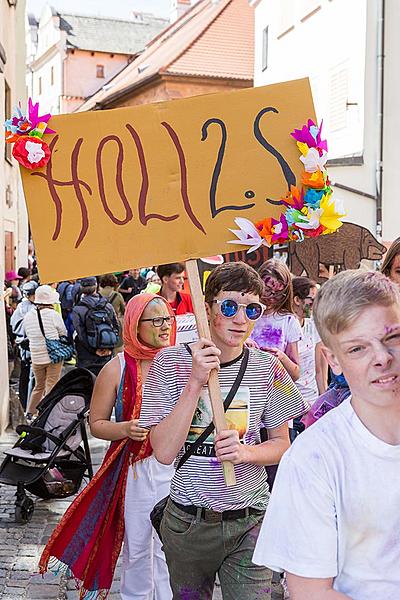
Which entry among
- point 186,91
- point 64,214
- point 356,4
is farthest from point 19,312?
point 186,91

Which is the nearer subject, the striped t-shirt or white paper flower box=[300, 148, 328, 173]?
the striped t-shirt

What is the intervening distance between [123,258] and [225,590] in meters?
1.30

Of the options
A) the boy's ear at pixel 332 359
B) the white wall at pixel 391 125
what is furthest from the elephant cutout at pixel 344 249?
the white wall at pixel 391 125

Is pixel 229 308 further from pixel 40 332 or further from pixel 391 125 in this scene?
pixel 391 125

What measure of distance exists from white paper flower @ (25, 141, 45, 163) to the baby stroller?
3.66m

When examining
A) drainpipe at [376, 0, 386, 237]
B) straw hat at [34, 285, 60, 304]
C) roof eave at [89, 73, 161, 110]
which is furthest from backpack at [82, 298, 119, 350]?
roof eave at [89, 73, 161, 110]

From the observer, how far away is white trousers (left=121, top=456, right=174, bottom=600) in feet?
15.2

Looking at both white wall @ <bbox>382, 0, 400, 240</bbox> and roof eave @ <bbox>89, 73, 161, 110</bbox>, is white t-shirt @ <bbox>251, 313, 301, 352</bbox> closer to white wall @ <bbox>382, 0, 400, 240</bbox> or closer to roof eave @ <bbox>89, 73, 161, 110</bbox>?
white wall @ <bbox>382, 0, 400, 240</bbox>

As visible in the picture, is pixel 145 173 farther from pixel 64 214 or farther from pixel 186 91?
pixel 186 91

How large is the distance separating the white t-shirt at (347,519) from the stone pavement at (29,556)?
3188mm

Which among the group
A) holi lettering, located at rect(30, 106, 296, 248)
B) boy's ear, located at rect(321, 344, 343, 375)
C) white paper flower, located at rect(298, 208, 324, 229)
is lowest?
boy's ear, located at rect(321, 344, 343, 375)

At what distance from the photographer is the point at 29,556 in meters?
5.96

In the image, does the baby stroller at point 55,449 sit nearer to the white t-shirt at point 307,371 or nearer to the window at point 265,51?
the white t-shirt at point 307,371

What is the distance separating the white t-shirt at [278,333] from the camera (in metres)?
5.90
